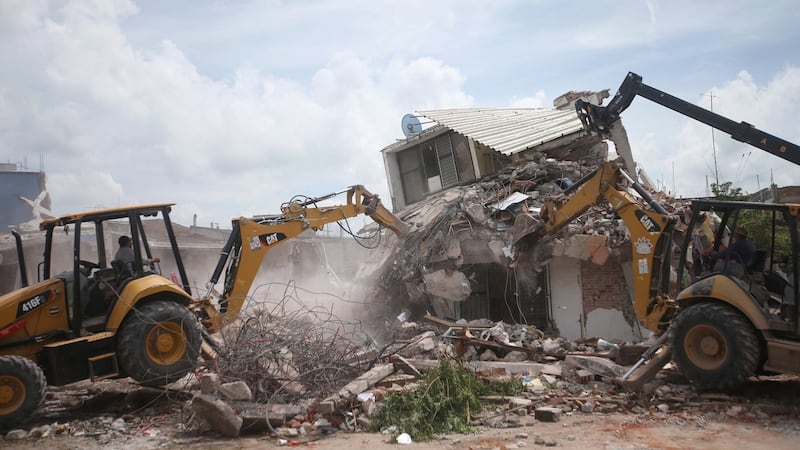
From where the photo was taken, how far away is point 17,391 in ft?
23.9

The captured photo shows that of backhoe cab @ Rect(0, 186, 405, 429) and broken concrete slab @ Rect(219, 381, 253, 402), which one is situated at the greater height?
backhoe cab @ Rect(0, 186, 405, 429)

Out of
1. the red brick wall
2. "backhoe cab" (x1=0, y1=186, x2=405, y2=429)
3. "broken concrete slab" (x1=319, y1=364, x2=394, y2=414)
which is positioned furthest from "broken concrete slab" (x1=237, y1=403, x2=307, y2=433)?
the red brick wall

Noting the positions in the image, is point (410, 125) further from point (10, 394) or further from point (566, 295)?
point (10, 394)

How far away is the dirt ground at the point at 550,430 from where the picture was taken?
6387 millimetres

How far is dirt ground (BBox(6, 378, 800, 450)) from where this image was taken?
6.39m

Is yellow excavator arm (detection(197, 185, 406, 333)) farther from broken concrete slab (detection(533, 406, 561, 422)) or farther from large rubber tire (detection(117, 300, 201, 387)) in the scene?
broken concrete slab (detection(533, 406, 561, 422))

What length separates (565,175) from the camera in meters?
15.5

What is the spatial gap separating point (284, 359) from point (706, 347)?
17.6 ft

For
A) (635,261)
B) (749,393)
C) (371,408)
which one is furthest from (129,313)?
(749,393)

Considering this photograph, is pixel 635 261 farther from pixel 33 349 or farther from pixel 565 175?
pixel 33 349

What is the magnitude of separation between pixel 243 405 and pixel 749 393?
6.20 metres

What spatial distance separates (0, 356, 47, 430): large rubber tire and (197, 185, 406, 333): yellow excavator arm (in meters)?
2.37

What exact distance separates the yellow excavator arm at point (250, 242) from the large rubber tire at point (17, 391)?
2.37 meters

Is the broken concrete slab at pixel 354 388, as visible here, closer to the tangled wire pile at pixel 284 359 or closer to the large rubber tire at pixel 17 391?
the tangled wire pile at pixel 284 359
